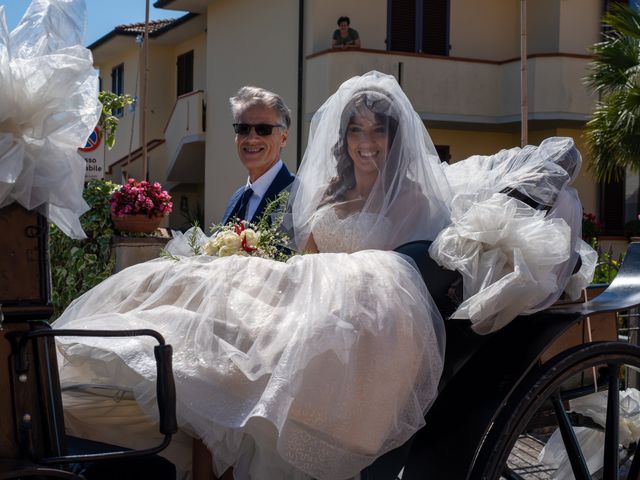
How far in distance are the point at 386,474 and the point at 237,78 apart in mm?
15276

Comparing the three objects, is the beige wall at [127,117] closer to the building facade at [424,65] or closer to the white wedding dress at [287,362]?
the building facade at [424,65]

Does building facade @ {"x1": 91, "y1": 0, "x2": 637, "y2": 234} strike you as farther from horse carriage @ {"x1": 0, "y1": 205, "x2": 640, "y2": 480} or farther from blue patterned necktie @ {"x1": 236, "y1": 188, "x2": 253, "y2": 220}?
horse carriage @ {"x1": 0, "y1": 205, "x2": 640, "y2": 480}

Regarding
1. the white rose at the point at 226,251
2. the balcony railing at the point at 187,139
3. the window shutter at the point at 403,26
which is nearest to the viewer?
the white rose at the point at 226,251

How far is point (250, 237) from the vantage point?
3.38 metres

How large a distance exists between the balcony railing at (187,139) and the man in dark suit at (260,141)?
14.3m

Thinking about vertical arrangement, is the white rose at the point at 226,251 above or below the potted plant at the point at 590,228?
above

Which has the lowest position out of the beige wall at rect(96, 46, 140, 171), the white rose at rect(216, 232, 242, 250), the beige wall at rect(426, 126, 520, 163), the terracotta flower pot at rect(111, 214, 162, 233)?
the terracotta flower pot at rect(111, 214, 162, 233)

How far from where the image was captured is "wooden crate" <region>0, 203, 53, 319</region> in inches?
80.6

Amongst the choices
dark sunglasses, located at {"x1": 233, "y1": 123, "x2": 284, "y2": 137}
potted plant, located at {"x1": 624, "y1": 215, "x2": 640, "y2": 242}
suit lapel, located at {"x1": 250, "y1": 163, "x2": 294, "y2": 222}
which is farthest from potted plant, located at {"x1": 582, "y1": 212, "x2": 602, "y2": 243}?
Answer: dark sunglasses, located at {"x1": 233, "y1": 123, "x2": 284, "y2": 137}

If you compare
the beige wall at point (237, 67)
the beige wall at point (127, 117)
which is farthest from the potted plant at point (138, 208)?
the beige wall at point (127, 117)

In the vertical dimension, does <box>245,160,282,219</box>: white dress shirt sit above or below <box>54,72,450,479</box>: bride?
above

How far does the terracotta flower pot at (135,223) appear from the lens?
7.24 m

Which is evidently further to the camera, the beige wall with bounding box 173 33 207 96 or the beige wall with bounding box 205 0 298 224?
the beige wall with bounding box 173 33 207 96

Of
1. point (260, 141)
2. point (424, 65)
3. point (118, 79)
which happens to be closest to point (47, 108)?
point (260, 141)
